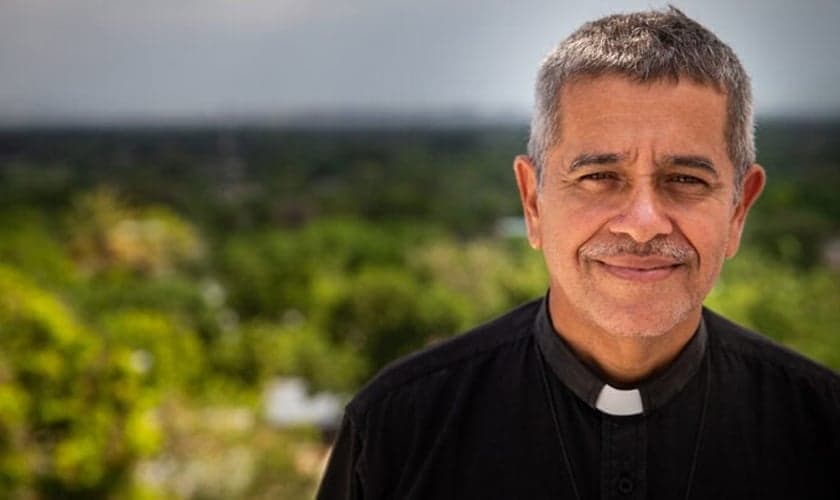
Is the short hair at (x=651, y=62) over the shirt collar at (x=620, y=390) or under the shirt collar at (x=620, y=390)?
over

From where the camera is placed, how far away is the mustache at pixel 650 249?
3.43 feet

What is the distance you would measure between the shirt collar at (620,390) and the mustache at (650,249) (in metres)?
0.15

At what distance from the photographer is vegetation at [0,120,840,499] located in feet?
33.2

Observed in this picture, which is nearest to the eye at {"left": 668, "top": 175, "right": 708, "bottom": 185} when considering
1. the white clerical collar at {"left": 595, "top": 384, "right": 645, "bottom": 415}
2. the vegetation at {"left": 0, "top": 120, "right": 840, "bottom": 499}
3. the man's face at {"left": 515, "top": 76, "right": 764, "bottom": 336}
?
the man's face at {"left": 515, "top": 76, "right": 764, "bottom": 336}

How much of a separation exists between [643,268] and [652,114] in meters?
0.16

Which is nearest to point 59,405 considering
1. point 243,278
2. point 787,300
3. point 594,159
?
point 243,278

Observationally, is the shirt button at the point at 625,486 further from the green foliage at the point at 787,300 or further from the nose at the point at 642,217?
the green foliage at the point at 787,300

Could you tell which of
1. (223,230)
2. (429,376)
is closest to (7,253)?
(223,230)

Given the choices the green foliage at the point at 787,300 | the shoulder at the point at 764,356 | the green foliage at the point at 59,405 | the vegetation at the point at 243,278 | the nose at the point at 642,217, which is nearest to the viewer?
the nose at the point at 642,217

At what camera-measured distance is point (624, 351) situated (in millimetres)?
1128

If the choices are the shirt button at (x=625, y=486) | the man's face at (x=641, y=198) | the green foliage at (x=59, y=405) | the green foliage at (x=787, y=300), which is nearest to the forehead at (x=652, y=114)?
the man's face at (x=641, y=198)

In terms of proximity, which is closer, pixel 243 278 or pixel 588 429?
pixel 588 429

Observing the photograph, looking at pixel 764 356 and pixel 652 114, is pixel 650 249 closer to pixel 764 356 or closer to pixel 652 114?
pixel 652 114

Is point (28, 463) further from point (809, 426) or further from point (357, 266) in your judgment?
point (809, 426)
